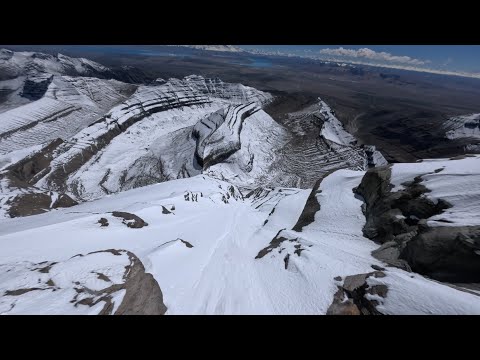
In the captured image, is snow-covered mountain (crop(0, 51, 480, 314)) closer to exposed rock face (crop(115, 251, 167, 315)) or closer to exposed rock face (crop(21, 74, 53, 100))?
exposed rock face (crop(115, 251, 167, 315))

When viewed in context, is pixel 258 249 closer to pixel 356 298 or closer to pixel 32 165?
pixel 356 298

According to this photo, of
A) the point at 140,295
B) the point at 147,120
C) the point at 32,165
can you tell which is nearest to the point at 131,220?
the point at 140,295

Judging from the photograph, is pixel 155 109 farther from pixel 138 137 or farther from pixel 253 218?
pixel 253 218

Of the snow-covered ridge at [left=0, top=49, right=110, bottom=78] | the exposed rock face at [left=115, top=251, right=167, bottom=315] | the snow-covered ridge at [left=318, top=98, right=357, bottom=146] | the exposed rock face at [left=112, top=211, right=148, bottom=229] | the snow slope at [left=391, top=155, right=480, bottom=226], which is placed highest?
the snow-covered ridge at [left=0, top=49, right=110, bottom=78]

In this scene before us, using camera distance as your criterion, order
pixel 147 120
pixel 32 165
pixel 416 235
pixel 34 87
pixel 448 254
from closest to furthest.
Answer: pixel 448 254 < pixel 416 235 < pixel 32 165 < pixel 147 120 < pixel 34 87

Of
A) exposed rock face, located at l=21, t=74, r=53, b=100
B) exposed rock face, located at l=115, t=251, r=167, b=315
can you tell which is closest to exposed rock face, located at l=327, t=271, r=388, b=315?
exposed rock face, located at l=115, t=251, r=167, b=315

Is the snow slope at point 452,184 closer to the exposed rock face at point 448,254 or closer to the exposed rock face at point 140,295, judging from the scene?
the exposed rock face at point 448,254

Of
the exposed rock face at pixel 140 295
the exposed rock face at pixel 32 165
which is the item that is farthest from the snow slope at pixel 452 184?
the exposed rock face at pixel 32 165
